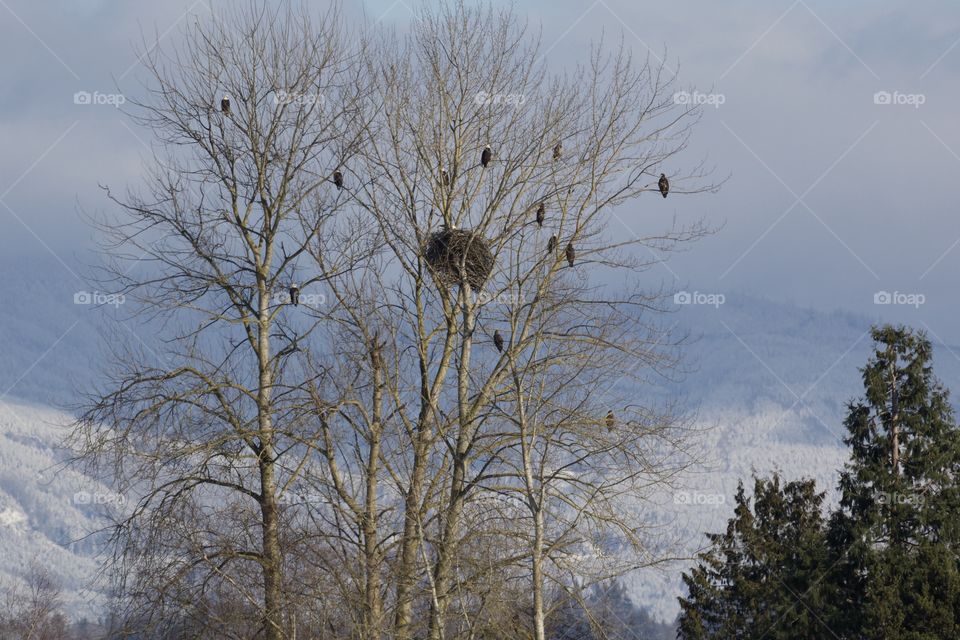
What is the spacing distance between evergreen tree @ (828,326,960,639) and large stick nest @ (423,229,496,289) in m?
18.8

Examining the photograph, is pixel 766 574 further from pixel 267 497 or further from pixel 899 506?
pixel 267 497

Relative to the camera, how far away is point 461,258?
1802 cm

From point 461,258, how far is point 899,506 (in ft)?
70.0

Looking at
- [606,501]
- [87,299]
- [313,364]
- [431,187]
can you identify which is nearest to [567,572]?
[606,501]

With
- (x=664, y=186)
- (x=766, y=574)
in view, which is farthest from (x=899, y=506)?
(x=664, y=186)

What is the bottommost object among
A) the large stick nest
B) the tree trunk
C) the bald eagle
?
the tree trunk

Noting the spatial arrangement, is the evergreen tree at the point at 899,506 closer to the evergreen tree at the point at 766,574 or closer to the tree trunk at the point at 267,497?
the evergreen tree at the point at 766,574

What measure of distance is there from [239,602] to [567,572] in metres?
4.86

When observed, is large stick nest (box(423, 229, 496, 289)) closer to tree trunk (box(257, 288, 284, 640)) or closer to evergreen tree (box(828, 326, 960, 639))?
tree trunk (box(257, 288, 284, 640))

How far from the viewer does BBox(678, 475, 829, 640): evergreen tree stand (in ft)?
118

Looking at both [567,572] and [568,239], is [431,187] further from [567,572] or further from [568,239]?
[567,572]

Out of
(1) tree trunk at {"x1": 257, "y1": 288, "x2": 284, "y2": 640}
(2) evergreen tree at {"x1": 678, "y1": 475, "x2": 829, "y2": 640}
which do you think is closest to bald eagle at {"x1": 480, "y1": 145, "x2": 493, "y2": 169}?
(1) tree trunk at {"x1": 257, "y1": 288, "x2": 284, "y2": 640}

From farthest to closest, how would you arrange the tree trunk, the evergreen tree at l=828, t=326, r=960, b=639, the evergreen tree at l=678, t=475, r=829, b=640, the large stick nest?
the evergreen tree at l=678, t=475, r=829, b=640 < the evergreen tree at l=828, t=326, r=960, b=639 < the large stick nest < the tree trunk

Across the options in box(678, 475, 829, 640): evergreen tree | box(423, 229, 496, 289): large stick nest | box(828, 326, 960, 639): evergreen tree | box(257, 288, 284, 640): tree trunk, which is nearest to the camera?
box(257, 288, 284, 640): tree trunk
